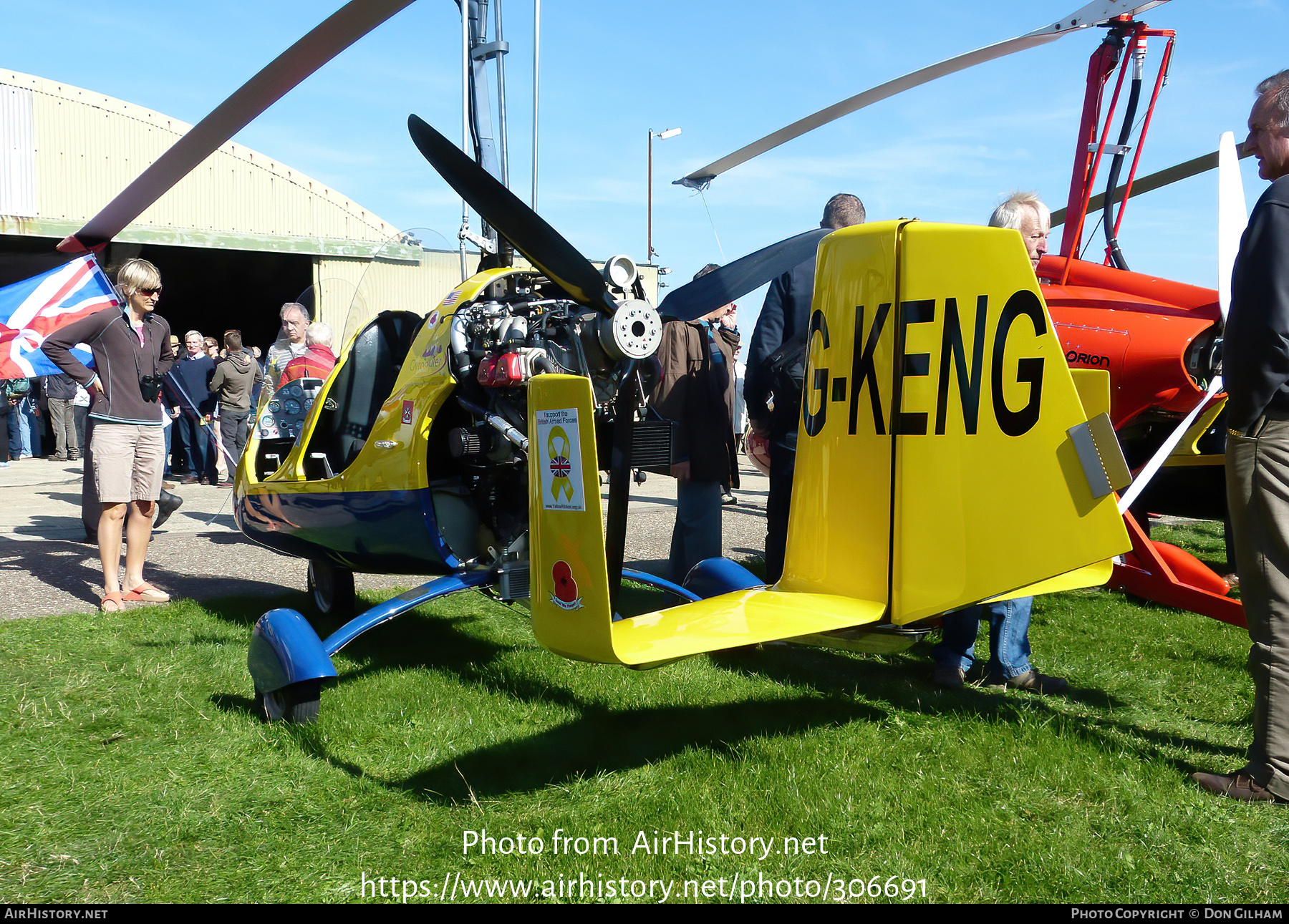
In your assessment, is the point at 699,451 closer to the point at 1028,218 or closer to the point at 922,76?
the point at 1028,218

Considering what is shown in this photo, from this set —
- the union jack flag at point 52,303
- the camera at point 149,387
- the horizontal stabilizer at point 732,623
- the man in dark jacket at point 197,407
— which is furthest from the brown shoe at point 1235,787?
the man in dark jacket at point 197,407

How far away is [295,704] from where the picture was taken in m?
3.56

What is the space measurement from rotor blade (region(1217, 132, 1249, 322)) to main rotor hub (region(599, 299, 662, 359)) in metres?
2.33

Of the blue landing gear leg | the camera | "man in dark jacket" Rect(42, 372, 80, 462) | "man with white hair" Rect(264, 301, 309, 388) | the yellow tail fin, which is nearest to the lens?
the yellow tail fin

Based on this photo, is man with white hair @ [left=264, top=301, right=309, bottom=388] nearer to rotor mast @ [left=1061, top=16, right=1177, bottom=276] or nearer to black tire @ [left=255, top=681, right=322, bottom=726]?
black tire @ [left=255, top=681, right=322, bottom=726]

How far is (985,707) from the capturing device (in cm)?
363

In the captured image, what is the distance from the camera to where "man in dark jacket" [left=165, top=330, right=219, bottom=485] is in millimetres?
12992

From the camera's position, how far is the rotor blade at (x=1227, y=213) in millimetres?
3748

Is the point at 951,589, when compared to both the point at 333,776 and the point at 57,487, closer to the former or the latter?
the point at 333,776

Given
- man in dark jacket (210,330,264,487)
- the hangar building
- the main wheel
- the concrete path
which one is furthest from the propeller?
the hangar building

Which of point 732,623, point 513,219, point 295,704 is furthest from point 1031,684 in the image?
point 295,704

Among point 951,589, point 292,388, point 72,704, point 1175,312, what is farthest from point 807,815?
point 292,388

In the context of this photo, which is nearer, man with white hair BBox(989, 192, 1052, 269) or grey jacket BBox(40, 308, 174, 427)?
man with white hair BBox(989, 192, 1052, 269)

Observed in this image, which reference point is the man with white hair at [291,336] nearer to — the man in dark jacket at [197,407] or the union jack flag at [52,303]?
the union jack flag at [52,303]
